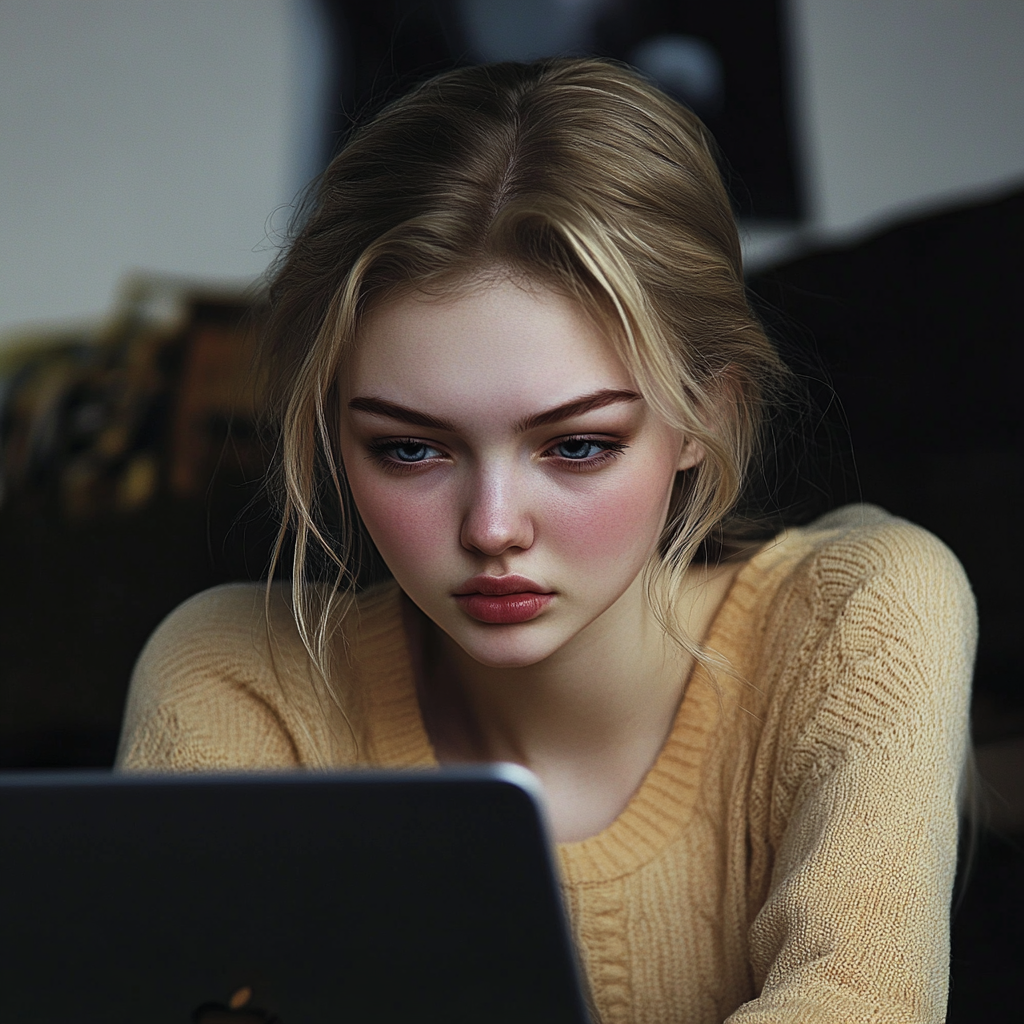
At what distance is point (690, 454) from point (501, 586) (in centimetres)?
24

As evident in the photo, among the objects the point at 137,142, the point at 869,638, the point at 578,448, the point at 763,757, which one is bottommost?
the point at 763,757

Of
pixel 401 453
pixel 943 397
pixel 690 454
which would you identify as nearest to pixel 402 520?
pixel 401 453

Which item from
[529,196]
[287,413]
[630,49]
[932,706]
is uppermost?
[630,49]

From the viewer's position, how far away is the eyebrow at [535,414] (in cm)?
88

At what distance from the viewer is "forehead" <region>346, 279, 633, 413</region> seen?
2.87ft

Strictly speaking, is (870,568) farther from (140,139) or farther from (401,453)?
(140,139)

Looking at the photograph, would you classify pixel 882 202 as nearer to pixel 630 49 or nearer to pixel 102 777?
pixel 630 49

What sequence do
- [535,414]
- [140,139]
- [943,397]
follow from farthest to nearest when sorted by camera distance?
[140,139] < [943,397] < [535,414]

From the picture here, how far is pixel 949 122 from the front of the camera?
2.46 metres

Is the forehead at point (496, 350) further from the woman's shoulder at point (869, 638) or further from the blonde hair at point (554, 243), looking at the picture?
the woman's shoulder at point (869, 638)

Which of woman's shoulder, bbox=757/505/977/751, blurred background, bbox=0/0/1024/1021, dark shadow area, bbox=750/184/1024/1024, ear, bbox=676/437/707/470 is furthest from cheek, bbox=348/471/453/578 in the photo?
blurred background, bbox=0/0/1024/1021

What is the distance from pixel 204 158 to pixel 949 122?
5.22ft

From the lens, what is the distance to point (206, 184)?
2736mm

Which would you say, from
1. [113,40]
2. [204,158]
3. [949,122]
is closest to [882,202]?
[949,122]
